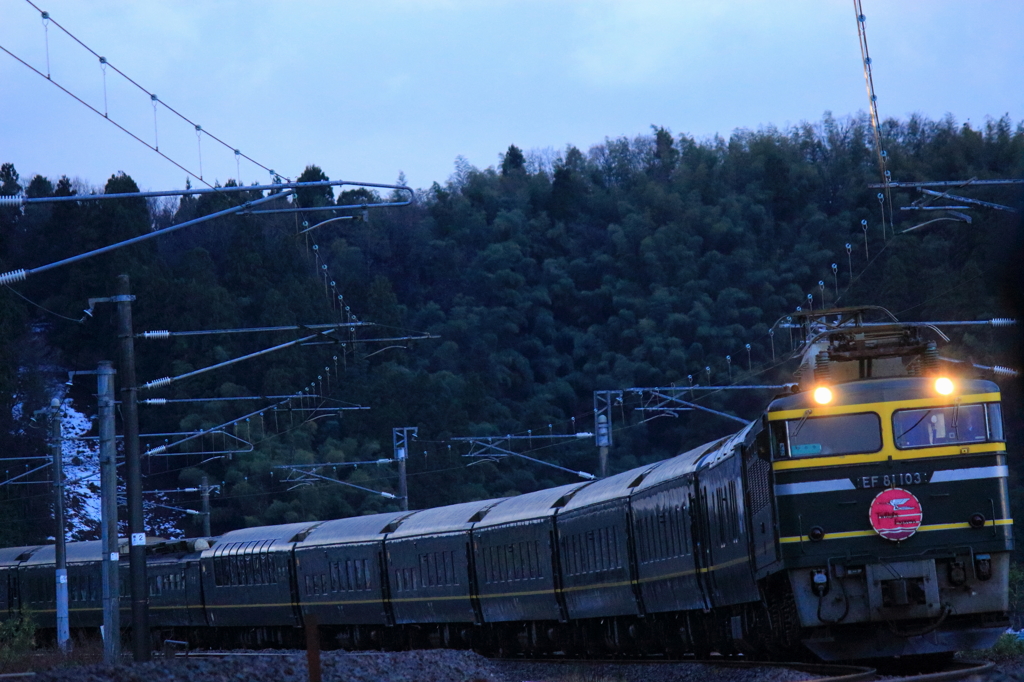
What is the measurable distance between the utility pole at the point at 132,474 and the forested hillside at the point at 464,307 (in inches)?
1923

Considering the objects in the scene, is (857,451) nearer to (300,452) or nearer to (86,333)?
(300,452)

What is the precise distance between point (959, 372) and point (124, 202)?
307 feet

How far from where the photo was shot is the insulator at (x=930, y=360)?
15602mm

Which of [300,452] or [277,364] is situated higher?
[277,364]

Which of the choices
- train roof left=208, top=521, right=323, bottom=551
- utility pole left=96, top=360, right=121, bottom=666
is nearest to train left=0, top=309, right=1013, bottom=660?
train roof left=208, top=521, right=323, bottom=551

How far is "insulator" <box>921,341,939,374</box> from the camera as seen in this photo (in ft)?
51.2

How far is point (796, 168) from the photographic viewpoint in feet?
304

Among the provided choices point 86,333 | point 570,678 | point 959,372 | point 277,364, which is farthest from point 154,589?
point 86,333

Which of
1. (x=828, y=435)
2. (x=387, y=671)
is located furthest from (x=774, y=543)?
(x=387, y=671)

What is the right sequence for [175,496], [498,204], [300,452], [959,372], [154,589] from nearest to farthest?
[959,372] < [154,589] < [300,452] < [175,496] < [498,204]

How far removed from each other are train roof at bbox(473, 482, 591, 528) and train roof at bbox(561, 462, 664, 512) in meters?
0.45

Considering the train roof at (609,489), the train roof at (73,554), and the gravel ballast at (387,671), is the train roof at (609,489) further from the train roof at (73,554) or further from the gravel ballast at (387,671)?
the train roof at (73,554)

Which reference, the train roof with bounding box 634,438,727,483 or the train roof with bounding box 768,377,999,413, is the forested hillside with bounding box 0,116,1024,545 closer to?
the train roof with bounding box 634,438,727,483

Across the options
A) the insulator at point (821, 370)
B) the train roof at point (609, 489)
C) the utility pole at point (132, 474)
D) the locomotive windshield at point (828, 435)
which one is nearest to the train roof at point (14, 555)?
the utility pole at point (132, 474)
